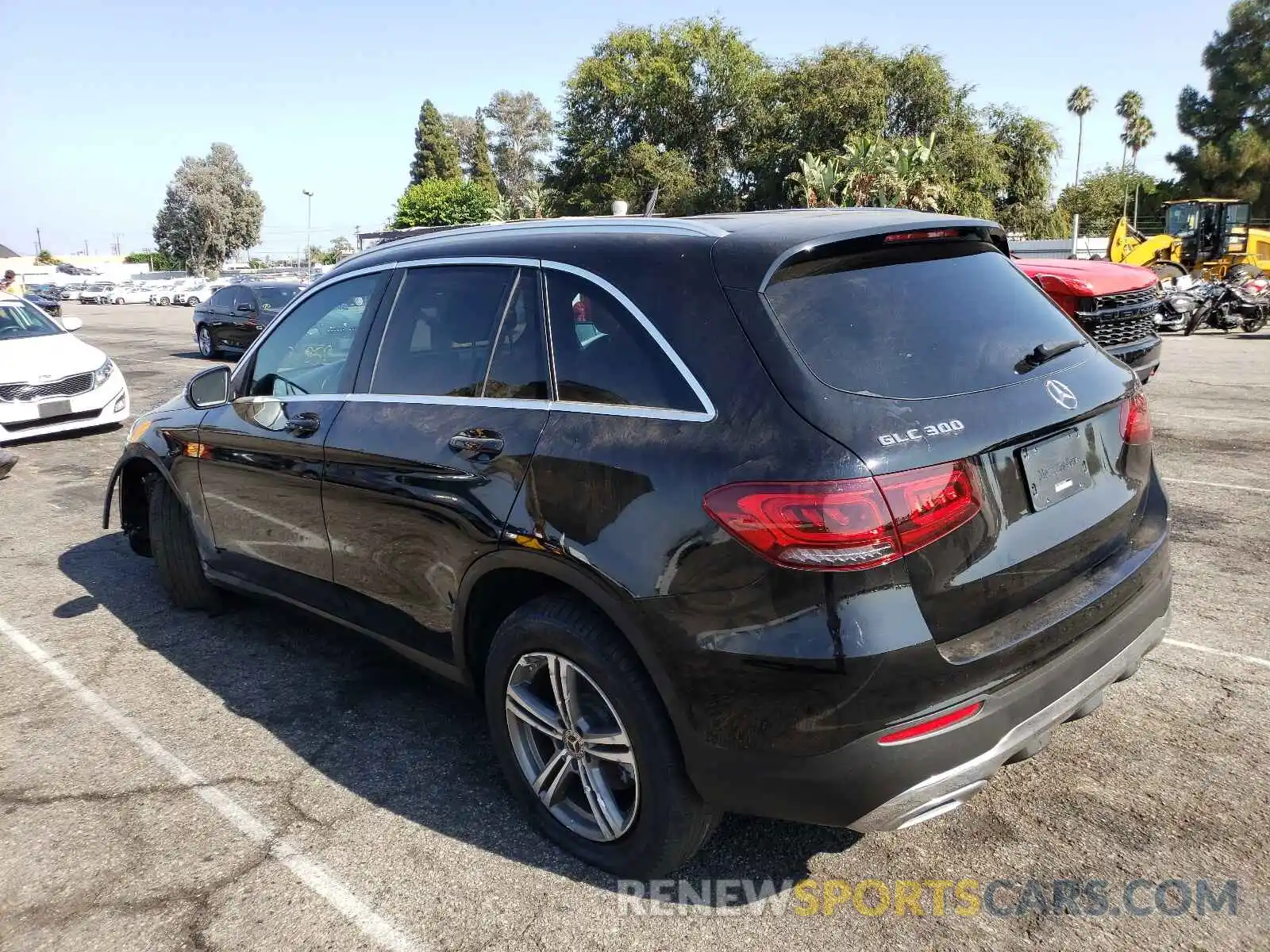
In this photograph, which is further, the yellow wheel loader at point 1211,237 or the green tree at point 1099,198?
the green tree at point 1099,198

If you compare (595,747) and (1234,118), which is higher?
(1234,118)

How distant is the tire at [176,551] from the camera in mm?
4812

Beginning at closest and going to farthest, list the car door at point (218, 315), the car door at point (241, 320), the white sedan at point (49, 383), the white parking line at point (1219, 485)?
the white parking line at point (1219, 485)
the white sedan at point (49, 383)
the car door at point (241, 320)
the car door at point (218, 315)

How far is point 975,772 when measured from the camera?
2.32 meters

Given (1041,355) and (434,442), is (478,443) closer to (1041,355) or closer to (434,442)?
(434,442)

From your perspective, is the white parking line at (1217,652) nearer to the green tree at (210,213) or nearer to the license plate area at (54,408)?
the license plate area at (54,408)

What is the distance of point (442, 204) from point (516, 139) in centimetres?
2416

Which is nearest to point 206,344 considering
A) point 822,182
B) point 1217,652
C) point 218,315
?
point 218,315

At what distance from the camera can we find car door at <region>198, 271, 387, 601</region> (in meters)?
3.66

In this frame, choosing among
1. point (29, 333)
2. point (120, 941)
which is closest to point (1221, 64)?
point (29, 333)

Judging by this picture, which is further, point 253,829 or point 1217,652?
point 1217,652

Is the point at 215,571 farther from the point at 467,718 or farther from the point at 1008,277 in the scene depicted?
the point at 1008,277

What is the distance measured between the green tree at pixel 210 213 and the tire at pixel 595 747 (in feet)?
306

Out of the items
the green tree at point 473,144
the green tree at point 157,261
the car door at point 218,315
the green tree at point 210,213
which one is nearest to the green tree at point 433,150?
the green tree at point 473,144
